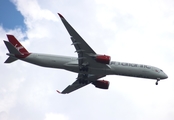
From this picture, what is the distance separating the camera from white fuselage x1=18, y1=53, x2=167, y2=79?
5984cm

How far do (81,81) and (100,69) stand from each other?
6.36m

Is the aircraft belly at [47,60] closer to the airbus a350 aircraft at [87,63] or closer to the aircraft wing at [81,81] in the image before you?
the airbus a350 aircraft at [87,63]

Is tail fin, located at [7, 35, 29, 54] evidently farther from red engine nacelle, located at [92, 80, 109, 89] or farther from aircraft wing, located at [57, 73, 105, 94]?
red engine nacelle, located at [92, 80, 109, 89]

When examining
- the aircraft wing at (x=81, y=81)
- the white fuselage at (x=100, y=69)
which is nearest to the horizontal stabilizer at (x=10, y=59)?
the white fuselage at (x=100, y=69)

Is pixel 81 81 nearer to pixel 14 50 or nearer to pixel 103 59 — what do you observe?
pixel 103 59

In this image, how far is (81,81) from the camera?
2549 inches

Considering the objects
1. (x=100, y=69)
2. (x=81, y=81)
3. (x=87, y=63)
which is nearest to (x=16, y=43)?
(x=81, y=81)

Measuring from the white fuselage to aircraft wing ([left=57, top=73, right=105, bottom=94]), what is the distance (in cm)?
375

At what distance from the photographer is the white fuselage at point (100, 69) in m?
59.8

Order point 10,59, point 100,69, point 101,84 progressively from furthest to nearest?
point 101,84, point 10,59, point 100,69

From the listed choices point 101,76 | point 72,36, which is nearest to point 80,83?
point 101,76

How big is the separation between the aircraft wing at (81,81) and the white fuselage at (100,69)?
3752 millimetres

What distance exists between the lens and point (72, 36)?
2163 inches

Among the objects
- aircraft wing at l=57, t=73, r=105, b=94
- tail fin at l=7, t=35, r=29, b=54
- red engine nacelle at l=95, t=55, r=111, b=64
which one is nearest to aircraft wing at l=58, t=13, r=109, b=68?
red engine nacelle at l=95, t=55, r=111, b=64
